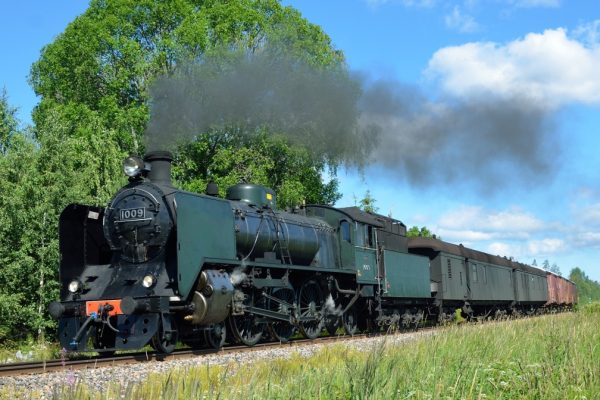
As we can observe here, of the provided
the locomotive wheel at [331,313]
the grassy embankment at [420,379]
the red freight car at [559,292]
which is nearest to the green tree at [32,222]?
the locomotive wheel at [331,313]

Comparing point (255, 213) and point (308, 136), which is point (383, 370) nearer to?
point (255, 213)

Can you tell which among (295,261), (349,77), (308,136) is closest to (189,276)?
Result: (295,261)

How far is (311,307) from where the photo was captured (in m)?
15.6

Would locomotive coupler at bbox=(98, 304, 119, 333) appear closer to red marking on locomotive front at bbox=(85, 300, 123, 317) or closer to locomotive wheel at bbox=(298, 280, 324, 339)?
red marking on locomotive front at bbox=(85, 300, 123, 317)

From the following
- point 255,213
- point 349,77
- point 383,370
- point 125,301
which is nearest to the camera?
point 383,370

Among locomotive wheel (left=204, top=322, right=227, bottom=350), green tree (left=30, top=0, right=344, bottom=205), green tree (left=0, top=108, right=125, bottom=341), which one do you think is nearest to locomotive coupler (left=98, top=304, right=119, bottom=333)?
locomotive wheel (left=204, top=322, right=227, bottom=350)

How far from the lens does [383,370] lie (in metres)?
6.41

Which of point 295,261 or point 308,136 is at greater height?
point 308,136

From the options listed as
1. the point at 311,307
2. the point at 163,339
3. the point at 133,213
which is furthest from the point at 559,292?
the point at 163,339

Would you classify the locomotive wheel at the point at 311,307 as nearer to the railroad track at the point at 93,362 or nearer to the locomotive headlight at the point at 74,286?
the railroad track at the point at 93,362

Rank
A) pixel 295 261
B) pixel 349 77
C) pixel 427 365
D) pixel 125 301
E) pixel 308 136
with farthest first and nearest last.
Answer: pixel 308 136 < pixel 349 77 < pixel 295 261 < pixel 125 301 < pixel 427 365

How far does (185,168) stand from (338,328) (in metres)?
13.5

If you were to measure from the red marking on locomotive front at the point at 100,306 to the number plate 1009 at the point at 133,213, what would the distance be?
167 cm

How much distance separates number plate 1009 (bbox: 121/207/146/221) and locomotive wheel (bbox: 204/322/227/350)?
2.41 m
